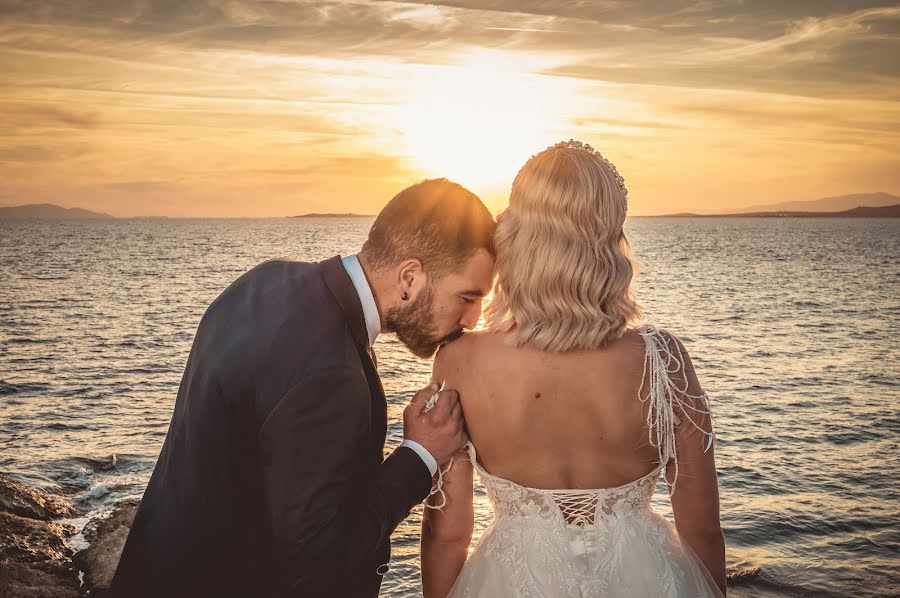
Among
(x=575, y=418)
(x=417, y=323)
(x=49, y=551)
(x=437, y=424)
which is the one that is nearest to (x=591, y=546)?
(x=575, y=418)

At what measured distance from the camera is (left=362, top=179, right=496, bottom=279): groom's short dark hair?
2.67 m

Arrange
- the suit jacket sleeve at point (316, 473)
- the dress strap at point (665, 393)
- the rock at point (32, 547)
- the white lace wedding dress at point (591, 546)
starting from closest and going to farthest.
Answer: the suit jacket sleeve at point (316, 473), the dress strap at point (665, 393), the white lace wedding dress at point (591, 546), the rock at point (32, 547)

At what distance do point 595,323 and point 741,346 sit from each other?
901 inches

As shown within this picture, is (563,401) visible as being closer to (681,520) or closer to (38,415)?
(681,520)

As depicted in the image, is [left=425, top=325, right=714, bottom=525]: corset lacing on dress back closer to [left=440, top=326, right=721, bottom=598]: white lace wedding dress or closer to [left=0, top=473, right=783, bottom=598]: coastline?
[left=440, top=326, right=721, bottom=598]: white lace wedding dress

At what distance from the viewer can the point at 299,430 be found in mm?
2168

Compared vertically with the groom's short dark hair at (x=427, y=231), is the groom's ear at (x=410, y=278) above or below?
below

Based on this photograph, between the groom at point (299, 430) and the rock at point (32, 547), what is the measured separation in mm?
5287

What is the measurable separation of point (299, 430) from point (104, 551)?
6928mm

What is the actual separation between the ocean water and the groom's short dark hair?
0.86 m

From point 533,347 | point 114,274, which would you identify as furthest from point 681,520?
point 114,274

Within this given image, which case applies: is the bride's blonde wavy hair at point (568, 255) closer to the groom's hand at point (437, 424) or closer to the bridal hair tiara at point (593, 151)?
the bridal hair tiara at point (593, 151)

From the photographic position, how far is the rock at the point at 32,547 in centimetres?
682

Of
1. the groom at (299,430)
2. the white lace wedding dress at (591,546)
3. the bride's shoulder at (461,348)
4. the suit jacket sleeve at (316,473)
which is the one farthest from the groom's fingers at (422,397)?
the suit jacket sleeve at (316,473)
